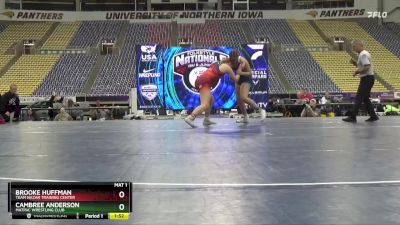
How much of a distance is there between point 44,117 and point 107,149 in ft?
37.7

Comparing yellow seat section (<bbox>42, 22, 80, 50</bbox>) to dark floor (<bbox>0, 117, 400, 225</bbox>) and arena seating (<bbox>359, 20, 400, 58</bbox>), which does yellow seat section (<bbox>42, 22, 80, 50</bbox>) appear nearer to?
arena seating (<bbox>359, 20, 400, 58</bbox>)

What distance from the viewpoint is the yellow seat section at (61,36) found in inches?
1213

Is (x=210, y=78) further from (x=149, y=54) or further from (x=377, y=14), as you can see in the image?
(x=377, y=14)

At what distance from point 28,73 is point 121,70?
535 centimetres

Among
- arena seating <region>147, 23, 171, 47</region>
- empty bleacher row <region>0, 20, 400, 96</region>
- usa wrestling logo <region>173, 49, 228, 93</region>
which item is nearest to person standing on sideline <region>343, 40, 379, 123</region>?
usa wrestling logo <region>173, 49, 228, 93</region>

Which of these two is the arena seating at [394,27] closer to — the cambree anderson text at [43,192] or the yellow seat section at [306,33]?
the yellow seat section at [306,33]

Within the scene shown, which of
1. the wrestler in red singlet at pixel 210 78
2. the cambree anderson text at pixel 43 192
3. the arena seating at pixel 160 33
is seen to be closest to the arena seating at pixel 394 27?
the arena seating at pixel 160 33

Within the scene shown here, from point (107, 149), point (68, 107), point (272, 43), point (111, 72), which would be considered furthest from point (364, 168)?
point (272, 43)

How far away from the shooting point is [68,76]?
26781 millimetres

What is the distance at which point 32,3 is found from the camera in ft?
113

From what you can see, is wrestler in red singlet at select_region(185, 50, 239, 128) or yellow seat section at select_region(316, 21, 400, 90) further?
yellow seat section at select_region(316, 21, 400, 90)

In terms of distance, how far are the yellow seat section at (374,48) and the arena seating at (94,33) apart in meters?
14.7

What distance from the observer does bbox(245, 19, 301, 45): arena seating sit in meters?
31.7

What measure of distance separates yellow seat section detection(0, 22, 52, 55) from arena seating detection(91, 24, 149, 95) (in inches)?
238
